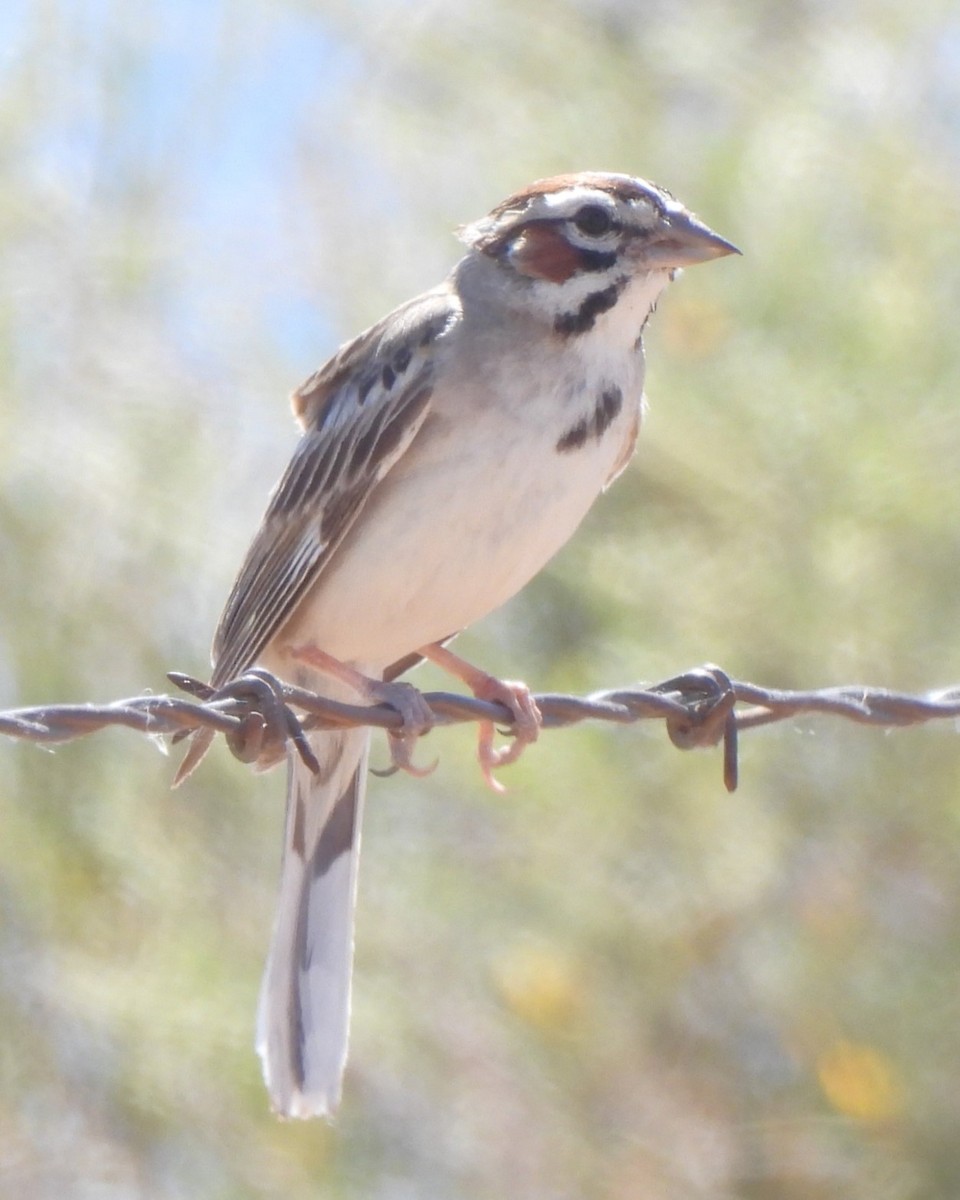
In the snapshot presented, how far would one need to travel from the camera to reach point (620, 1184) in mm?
5680

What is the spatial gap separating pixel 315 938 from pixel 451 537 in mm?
858

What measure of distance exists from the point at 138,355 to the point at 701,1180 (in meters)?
3.01

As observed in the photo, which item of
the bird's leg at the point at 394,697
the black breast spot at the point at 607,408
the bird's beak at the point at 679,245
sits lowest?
the bird's leg at the point at 394,697

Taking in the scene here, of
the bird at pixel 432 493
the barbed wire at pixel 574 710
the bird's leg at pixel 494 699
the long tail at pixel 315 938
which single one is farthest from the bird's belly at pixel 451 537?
the barbed wire at pixel 574 710

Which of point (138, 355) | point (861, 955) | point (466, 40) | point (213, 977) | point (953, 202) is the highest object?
point (466, 40)

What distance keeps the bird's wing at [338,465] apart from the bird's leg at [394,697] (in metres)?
0.14

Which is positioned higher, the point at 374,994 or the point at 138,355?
the point at 138,355

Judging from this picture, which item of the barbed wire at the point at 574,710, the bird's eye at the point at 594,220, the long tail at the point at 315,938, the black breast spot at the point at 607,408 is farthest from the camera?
the bird's eye at the point at 594,220

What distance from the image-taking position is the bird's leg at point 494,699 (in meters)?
3.89

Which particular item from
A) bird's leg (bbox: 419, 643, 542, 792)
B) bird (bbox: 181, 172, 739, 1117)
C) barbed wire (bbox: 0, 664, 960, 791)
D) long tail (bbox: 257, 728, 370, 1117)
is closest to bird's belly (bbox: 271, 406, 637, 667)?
bird (bbox: 181, 172, 739, 1117)

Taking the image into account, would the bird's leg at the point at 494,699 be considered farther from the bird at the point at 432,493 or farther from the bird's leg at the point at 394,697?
the bird's leg at the point at 394,697

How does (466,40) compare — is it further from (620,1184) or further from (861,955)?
(620,1184)

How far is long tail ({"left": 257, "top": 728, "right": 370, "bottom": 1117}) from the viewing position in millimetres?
3789

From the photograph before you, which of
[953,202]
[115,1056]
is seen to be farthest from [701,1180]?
[953,202]
